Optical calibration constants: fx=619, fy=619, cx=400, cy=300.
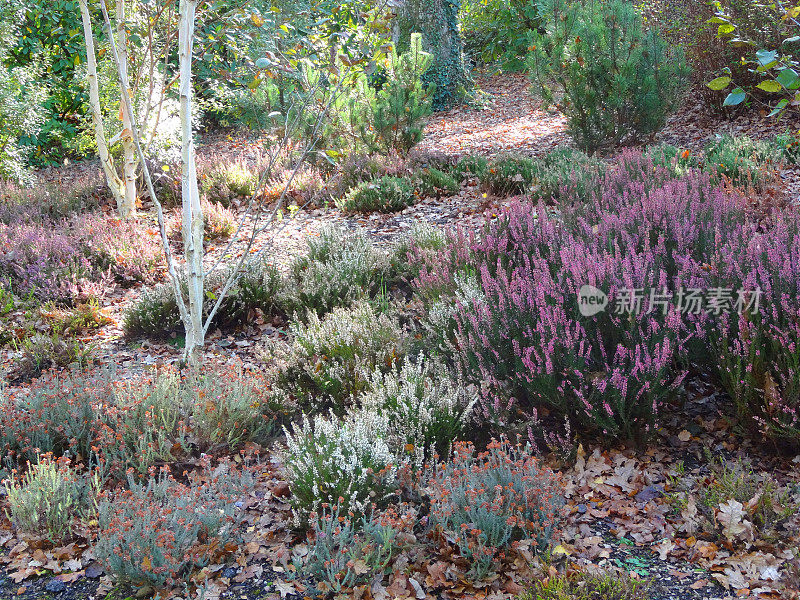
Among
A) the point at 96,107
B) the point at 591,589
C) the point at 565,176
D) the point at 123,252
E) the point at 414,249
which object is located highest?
the point at 96,107

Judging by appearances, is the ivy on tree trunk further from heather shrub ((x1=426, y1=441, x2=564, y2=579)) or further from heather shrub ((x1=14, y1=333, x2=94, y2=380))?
heather shrub ((x1=426, y1=441, x2=564, y2=579))

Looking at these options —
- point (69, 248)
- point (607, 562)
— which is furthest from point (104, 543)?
point (69, 248)

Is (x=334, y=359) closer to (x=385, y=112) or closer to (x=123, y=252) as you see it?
(x=123, y=252)

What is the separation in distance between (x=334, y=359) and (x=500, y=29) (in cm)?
1621

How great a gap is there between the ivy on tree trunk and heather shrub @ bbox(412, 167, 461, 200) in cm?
622

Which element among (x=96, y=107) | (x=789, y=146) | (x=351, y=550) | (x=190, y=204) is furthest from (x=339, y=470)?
(x=789, y=146)

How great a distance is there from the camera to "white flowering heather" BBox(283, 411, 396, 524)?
2924 millimetres

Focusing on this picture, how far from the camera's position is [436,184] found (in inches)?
327

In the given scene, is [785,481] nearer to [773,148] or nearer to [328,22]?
[328,22]

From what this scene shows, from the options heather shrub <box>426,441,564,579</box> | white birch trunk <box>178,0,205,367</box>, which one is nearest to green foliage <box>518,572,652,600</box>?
heather shrub <box>426,441,564,579</box>

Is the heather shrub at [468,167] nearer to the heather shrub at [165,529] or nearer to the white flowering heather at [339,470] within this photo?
the white flowering heather at [339,470]

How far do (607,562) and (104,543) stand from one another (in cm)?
216

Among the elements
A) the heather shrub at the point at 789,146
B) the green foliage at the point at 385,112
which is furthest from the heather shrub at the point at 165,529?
the heather shrub at the point at 789,146

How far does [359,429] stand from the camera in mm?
3139
